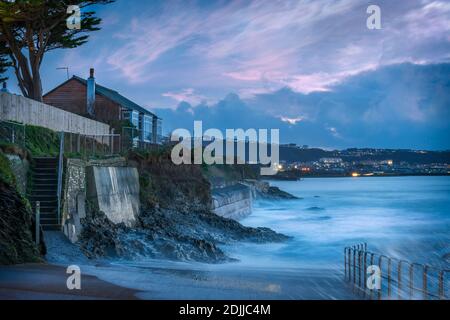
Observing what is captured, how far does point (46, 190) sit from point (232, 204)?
1063 inches

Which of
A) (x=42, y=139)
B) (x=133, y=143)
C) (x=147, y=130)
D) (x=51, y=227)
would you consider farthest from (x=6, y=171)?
(x=147, y=130)

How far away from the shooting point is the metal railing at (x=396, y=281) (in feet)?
38.2

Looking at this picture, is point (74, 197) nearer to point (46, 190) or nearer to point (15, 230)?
point (46, 190)

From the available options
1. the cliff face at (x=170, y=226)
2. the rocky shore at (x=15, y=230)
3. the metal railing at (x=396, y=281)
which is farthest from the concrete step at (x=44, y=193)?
the metal railing at (x=396, y=281)

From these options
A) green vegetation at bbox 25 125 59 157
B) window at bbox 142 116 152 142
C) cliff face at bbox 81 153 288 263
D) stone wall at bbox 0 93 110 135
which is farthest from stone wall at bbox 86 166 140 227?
window at bbox 142 116 152 142

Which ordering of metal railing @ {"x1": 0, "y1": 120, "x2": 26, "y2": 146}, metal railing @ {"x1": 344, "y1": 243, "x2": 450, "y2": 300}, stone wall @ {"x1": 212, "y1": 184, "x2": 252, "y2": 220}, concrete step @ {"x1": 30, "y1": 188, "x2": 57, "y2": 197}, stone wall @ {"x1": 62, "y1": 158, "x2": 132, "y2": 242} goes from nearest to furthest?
1. metal railing @ {"x1": 344, "y1": 243, "x2": 450, "y2": 300}
2. stone wall @ {"x1": 62, "y1": 158, "x2": 132, "y2": 242}
3. concrete step @ {"x1": 30, "y1": 188, "x2": 57, "y2": 197}
4. metal railing @ {"x1": 0, "y1": 120, "x2": 26, "y2": 146}
5. stone wall @ {"x1": 212, "y1": 184, "x2": 252, "y2": 220}

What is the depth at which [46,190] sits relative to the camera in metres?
17.3

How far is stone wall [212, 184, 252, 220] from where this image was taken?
3801 cm

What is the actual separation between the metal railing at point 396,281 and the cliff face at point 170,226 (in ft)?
20.1

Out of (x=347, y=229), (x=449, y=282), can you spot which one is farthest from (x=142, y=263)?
(x=347, y=229)

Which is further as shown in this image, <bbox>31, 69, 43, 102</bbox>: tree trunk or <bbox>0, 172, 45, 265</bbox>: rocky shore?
<bbox>31, 69, 43, 102</bbox>: tree trunk

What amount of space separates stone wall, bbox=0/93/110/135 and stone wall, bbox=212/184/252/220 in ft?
33.3

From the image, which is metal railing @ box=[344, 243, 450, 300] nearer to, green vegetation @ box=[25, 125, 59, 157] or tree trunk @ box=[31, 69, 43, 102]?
green vegetation @ box=[25, 125, 59, 157]
